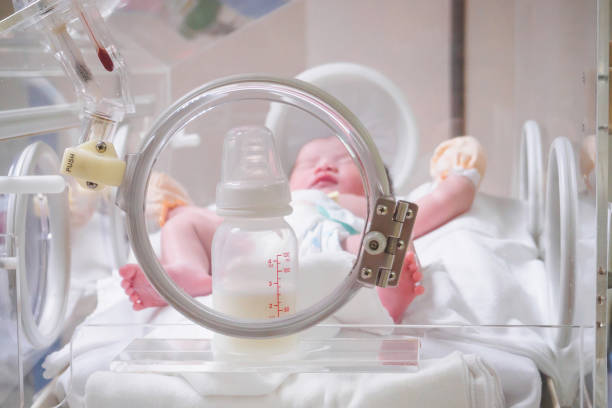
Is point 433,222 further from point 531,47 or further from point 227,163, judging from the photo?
point 227,163

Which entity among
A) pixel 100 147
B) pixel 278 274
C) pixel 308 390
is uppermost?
pixel 100 147

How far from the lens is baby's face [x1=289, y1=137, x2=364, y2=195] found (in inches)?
47.1

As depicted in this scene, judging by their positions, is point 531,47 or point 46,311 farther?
point 531,47

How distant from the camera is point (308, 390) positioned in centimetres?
61

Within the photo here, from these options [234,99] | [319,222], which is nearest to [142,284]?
[319,222]

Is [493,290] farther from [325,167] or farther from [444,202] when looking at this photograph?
[325,167]

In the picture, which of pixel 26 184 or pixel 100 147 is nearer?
pixel 100 147

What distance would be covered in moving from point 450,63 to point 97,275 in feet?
2.80

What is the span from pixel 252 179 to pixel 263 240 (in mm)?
62

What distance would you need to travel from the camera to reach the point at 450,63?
54.4 inches

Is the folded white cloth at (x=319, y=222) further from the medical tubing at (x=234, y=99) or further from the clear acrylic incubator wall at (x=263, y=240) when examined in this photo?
the medical tubing at (x=234, y=99)

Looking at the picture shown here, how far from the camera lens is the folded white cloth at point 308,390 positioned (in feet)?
1.98

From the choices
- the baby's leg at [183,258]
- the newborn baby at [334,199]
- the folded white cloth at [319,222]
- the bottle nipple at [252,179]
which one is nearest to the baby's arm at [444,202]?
the newborn baby at [334,199]

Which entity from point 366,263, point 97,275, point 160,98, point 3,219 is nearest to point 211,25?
point 160,98
